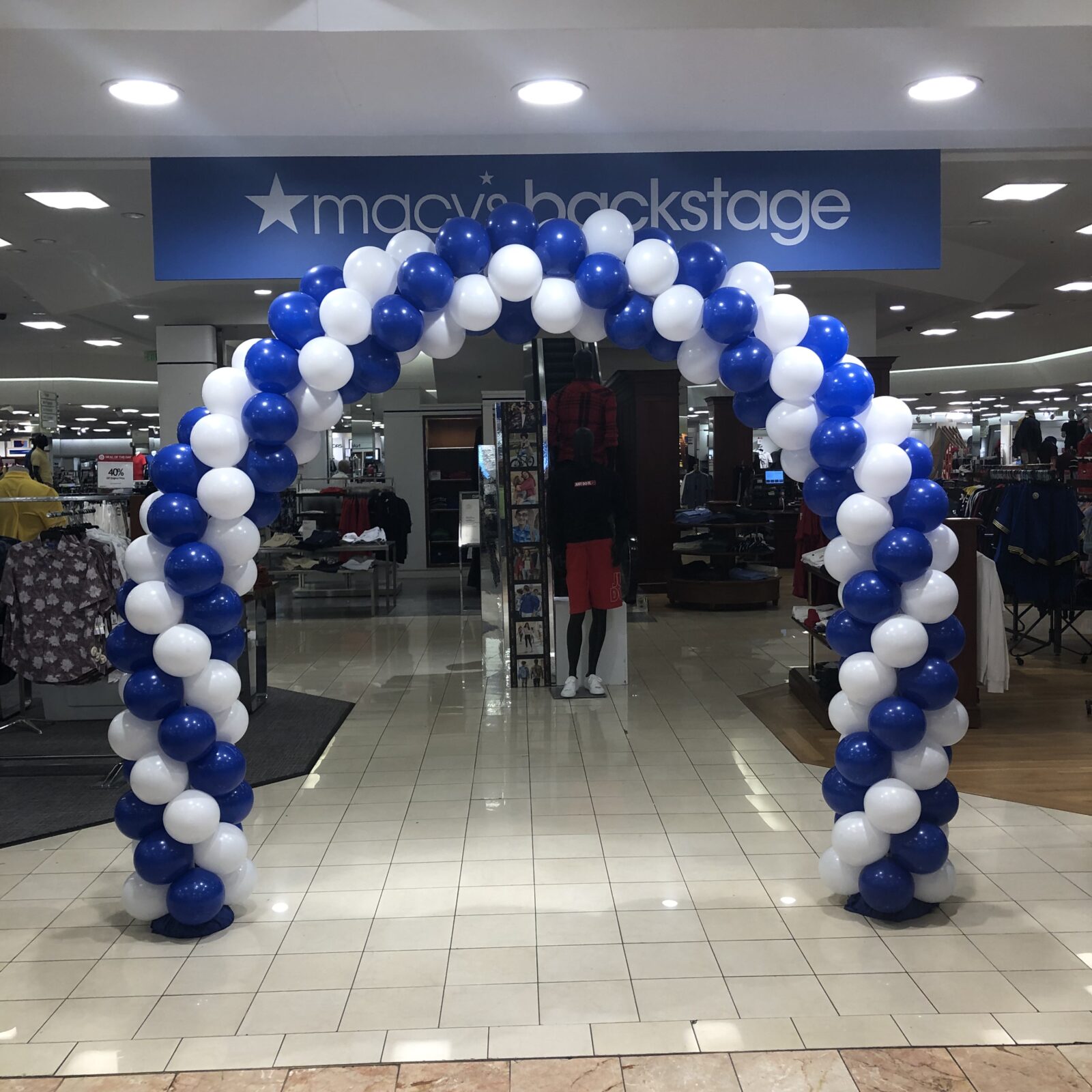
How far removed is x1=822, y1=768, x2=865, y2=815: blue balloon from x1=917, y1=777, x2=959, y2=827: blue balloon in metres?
0.20

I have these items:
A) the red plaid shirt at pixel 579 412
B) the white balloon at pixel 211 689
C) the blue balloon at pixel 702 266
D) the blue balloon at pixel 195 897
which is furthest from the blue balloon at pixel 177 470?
the red plaid shirt at pixel 579 412

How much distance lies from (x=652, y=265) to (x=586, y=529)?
3.26m

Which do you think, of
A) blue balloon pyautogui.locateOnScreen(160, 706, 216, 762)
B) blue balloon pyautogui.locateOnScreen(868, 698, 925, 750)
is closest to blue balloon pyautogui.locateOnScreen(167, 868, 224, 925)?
blue balloon pyautogui.locateOnScreen(160, 706, 216, 762)

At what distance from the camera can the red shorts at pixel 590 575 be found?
6691 millimetres

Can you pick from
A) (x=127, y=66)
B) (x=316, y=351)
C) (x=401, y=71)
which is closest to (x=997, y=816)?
(x=316, y=351)

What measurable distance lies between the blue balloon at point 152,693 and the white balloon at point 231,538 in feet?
1.46

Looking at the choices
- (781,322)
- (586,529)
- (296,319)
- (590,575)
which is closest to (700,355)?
(781,322)

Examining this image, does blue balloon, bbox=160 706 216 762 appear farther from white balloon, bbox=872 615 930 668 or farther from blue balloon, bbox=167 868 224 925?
white balloon, bbox=872 615 930 668

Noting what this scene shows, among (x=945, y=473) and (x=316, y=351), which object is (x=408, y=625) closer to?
(x=945, y=473)

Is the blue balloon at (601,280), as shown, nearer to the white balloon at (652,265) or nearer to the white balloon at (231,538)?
the white balloon at (652,265)

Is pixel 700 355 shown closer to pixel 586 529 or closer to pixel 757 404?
pixel 757 404

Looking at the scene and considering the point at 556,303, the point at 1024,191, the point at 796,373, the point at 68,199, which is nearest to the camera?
the point at 796,373

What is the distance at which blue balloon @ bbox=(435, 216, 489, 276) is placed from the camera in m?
3.46

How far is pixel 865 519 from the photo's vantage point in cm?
338
